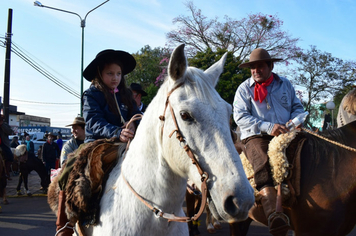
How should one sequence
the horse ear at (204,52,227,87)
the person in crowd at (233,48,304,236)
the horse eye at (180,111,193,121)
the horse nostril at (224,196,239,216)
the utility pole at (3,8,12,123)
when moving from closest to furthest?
1. the horse nostril at (224,196,239,216)
2. the horse eye at (180,111,193,121)
3. the horse ear at (204,52,227,87)
4. the person in crowd at (233,48,304,236)
5. the utility pole at (3,8,12,123)

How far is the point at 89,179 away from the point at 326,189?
2.55 m

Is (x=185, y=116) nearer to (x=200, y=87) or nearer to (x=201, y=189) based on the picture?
(x=200, y=87)

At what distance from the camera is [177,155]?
5.45 ft

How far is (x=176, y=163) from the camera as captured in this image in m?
1.69

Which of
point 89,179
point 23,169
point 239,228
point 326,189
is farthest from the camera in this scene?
point 23,169

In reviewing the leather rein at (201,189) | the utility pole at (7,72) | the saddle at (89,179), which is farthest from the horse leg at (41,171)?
the leather rein at (201,189)

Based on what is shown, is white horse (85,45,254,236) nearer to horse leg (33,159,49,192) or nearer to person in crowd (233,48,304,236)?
person in crowd (233,48,304,236)

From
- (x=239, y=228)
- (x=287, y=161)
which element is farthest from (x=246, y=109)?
(x=239, y=228)

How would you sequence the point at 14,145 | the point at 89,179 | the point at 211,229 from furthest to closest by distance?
the point at 14,145, the point at 211,229, the point at 89,179

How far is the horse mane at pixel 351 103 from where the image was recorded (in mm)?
Answer: 3658

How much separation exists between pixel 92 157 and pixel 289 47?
22.4 m

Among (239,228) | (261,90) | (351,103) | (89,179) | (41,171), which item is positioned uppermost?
(261,90)

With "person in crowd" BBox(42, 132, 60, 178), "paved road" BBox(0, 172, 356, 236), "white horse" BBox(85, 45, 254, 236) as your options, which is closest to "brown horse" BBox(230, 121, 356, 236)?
"white horse" BBox(85, 45, 254, 236)

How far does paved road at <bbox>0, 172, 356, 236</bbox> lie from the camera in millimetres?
5962
